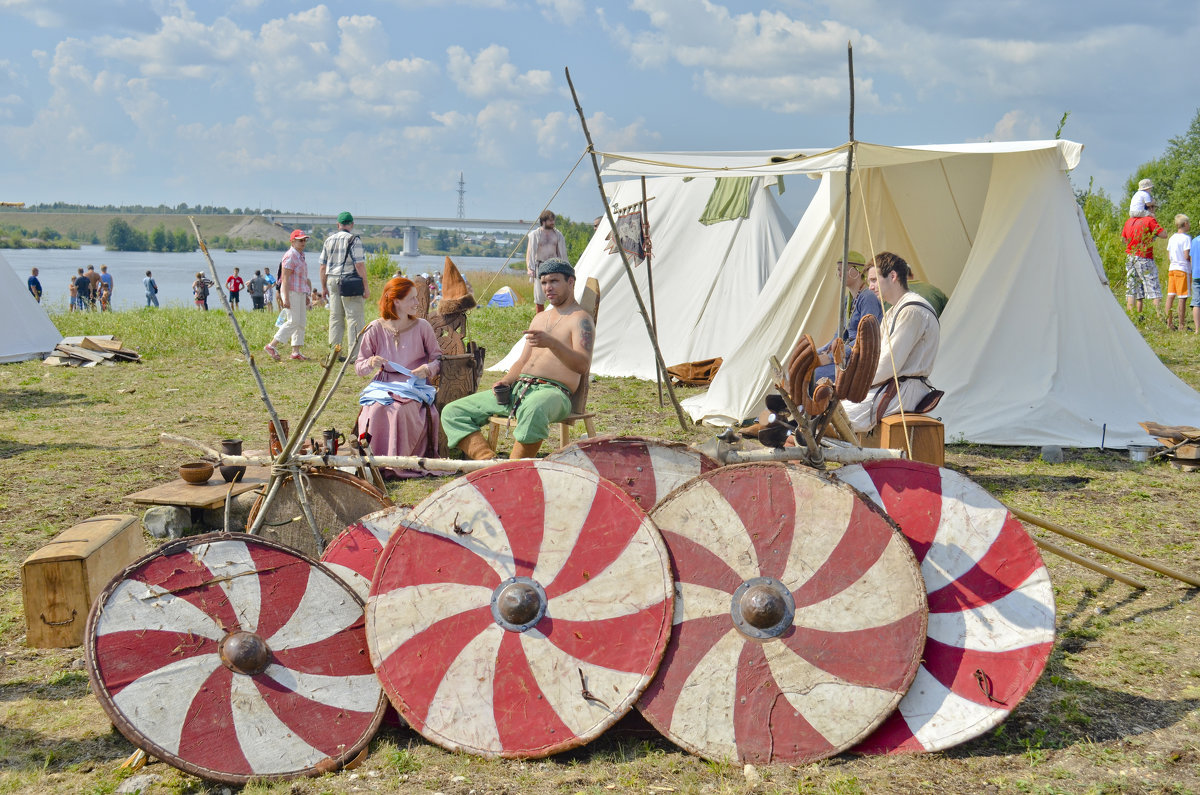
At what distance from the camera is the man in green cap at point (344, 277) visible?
398 inches

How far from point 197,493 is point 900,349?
378 centimetres

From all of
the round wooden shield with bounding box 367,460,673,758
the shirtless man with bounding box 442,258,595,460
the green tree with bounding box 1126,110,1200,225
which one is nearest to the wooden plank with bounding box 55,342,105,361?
the shirtless man with bounding box 442,258,595,460

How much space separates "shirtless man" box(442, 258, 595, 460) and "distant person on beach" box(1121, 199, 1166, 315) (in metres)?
10.6

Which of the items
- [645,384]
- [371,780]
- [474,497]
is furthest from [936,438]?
[645,384]

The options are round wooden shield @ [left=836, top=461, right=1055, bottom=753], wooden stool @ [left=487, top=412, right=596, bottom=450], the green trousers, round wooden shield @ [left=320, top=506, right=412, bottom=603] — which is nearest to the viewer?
round wooden shield @ [left=836, top=461, right=1055, bottom=753]

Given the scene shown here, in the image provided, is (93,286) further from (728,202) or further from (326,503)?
(326,503)

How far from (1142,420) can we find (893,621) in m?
5.32

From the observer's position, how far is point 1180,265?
12.9 m

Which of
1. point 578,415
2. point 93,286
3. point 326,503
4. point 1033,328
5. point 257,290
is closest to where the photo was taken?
point 326,503

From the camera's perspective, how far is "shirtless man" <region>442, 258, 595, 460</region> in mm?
5316

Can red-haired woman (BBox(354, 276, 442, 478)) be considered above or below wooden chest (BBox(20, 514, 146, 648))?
above

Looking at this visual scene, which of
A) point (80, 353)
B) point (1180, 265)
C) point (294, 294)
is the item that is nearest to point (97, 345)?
point (80, 353)

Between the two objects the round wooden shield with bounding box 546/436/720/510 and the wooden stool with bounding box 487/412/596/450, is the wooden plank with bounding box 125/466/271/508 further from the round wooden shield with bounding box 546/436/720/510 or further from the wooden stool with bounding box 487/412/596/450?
the round wooden shield with bounding box 546/436/720/510

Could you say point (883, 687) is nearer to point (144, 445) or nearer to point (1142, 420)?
point (1142, 420)
